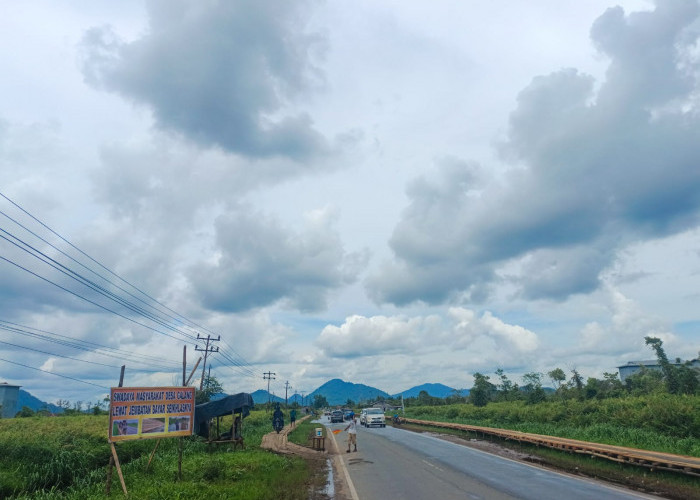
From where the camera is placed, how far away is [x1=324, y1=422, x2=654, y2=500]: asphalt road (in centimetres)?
1201

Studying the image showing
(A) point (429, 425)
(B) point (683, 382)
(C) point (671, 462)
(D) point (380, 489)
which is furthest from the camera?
(A) point (429, 425)

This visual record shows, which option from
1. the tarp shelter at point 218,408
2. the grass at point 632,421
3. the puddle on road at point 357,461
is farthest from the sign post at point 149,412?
the grass at point 632,421

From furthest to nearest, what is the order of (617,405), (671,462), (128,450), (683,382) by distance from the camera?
(683,382)
(617,405)
(128,450)
(671,462)

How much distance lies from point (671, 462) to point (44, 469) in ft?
65.6

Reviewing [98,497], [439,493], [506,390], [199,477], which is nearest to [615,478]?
[439,493]

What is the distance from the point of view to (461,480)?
14219mm

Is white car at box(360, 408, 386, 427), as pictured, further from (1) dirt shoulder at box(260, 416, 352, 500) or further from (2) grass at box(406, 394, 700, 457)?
(1) dirt shoulder at box(260, 416, 352, 500)

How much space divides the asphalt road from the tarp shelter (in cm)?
599

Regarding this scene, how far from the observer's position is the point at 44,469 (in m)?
14.5

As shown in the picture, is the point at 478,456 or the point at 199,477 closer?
the point at 199,477

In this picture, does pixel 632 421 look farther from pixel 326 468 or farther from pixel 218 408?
pixel 218 408

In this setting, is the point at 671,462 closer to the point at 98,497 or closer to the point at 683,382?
the point at 98,497

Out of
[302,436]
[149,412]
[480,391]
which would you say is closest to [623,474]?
[149,412]

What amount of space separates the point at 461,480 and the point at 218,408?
12995mm
